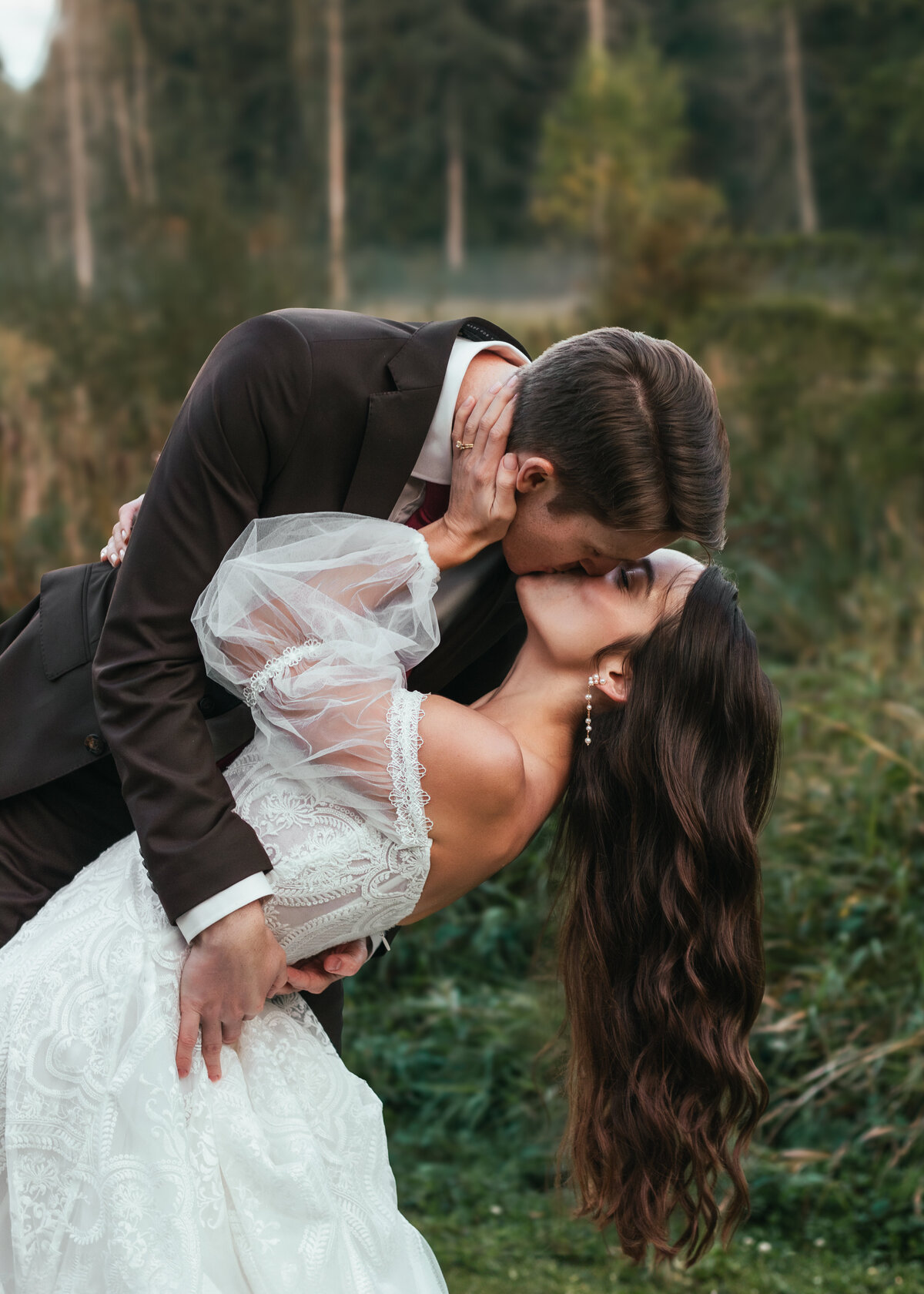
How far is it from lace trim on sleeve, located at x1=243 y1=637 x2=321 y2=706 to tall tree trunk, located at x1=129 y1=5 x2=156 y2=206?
9.01 meters

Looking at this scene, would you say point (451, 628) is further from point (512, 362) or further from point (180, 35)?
Answer: point (180, 35)

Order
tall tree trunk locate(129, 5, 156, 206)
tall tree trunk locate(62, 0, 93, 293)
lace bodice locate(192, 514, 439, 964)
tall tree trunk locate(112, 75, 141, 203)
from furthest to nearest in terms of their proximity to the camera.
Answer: tall tree trunk locate(62, 0, 93, 293), tall tree trunk locate(129, 5, 156, 206), tall tree trunk locate(112, 75, 141, 203), lace bodice locate(192, 514, 439, 964)

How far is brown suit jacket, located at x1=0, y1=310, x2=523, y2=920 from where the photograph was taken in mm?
1938

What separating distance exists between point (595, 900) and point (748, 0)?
12.4 meters

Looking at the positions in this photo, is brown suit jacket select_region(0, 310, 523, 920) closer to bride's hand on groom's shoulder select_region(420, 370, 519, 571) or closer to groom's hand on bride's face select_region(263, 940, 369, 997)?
bride's hand on groom's shoulder select_region(420, 370, 519, 571)

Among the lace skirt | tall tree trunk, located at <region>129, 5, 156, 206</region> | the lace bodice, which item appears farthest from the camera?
tall tree trunk, located at <region>129, 5, 156, 206</region>

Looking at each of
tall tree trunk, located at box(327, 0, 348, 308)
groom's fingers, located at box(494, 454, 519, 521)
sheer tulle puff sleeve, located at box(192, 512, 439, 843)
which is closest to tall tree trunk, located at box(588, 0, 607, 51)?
tall tree trunk, located at box(327, 0, 348, 308)

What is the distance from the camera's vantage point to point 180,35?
11328 millimetres

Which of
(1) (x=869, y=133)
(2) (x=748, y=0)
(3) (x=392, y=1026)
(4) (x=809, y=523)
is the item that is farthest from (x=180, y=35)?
(3) (x=392, y=1026)

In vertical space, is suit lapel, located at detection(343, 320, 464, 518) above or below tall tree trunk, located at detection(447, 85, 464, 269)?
below

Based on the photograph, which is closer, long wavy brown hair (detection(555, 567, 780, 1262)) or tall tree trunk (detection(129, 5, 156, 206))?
long wavy brown hair (detection(555, 567, 780, 1262))

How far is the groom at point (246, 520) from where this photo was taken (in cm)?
195

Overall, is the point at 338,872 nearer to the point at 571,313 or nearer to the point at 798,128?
the point at 571,313

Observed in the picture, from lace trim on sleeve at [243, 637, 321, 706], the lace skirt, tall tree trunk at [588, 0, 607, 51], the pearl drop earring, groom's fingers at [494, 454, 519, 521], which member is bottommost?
the lace skirt
